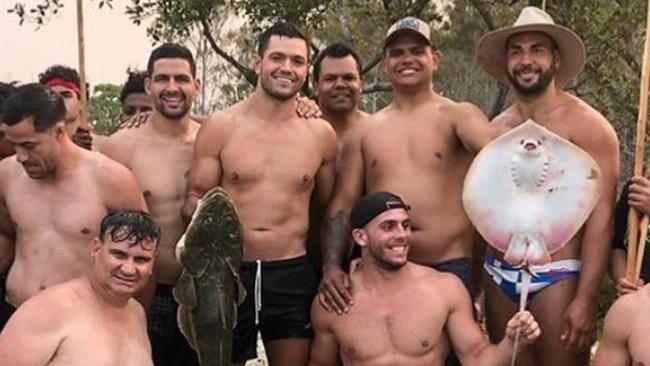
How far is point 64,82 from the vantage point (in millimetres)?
6430

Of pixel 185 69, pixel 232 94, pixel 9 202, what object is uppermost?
pixel 185 69

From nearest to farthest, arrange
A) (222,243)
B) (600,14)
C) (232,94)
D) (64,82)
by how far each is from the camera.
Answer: (222,243) → (64,82) → (600,14) → (232,94)

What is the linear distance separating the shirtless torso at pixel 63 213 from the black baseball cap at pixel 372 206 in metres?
0.97

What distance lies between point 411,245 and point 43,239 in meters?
1.73

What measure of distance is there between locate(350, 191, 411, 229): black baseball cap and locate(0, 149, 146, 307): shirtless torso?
974mm

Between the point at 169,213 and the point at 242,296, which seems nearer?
the point at 242,296

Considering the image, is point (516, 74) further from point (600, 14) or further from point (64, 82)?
point (600, 14)

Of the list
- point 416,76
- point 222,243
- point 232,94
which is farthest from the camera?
point 232,94

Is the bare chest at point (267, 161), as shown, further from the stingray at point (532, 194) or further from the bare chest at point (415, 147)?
the stingray at point (532, 194)

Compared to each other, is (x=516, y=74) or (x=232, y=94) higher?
(x=516, y=74)

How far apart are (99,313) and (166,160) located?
1.29 meters

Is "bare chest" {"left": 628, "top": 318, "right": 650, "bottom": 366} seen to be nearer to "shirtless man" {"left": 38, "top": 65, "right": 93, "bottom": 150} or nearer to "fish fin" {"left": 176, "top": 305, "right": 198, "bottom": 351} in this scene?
"fish fin" {"left": 176, "top": 305, "right": 198, "bottom": 351}

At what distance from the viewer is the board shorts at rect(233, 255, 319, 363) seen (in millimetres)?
4980

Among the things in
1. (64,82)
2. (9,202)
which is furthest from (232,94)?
(9,202)
